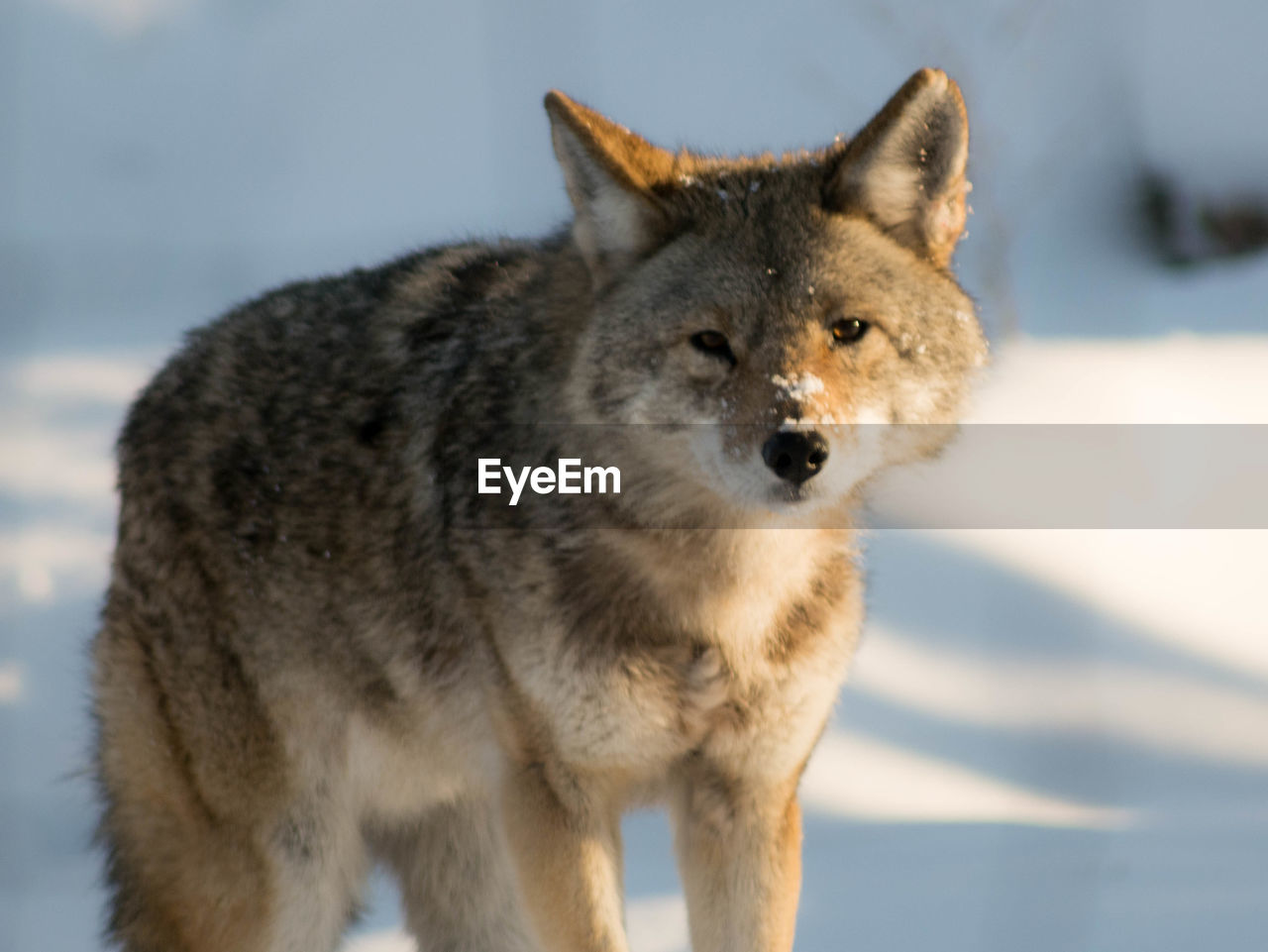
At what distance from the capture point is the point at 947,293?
3148 millimetres

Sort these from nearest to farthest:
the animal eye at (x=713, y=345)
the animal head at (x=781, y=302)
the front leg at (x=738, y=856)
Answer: the animal head at (x=781, y=302), the animal eye at (x=713, y=345), the front leg at (x=738, y=856)

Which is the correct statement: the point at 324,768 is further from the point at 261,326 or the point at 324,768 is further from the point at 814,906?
the point at 814,906

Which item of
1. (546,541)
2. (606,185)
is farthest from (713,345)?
(546,541)

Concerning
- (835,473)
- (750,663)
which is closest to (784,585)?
(750,663)

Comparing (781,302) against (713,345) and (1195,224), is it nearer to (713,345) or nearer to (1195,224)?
(713,345)

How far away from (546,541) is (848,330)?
818mm

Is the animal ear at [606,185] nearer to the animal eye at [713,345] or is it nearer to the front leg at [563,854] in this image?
the animal eye at [713,345]

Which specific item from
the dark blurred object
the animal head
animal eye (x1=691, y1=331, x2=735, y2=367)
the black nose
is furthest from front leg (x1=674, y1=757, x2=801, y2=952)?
the dark blurred object

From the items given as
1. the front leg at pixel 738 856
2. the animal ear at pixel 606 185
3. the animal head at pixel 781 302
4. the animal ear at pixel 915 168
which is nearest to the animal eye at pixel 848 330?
the animal head at pixel 781 302

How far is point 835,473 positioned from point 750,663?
0.56m

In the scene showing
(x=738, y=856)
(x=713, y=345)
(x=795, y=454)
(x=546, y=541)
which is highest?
(x=713, y=345)

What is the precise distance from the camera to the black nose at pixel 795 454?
8.89 feet

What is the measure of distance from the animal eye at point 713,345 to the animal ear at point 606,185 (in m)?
0.31

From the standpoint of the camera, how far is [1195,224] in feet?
29.3
